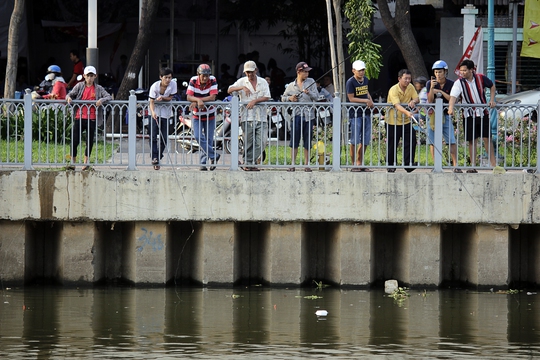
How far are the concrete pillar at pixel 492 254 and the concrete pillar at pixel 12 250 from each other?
18.7ft

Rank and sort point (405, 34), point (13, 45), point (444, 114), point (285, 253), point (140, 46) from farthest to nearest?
point (140, 46) → point (405, 34) → point (13, 45) → point (444, 114) → point (285, 253)

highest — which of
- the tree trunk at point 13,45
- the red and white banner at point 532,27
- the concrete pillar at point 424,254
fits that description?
the red and white banner at point 532,27

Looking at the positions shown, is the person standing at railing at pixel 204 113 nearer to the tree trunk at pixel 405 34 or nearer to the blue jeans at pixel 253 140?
the blue jeans at pixel 253 140

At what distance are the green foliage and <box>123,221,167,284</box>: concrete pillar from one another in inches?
197

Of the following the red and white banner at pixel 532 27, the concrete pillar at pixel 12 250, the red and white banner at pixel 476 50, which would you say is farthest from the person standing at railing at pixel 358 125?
the red and white banner at pixel 532 27

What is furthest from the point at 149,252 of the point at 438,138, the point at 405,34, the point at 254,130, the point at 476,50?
the point at 476,50

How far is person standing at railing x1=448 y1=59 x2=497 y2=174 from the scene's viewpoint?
40.7ft

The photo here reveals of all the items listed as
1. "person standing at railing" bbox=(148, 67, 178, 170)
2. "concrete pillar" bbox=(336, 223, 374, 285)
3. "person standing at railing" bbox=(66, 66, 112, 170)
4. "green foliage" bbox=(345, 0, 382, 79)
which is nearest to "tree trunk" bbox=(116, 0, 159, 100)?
"green foliage" bbox=(345, 0, 382, 79)

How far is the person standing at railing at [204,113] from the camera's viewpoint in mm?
12570

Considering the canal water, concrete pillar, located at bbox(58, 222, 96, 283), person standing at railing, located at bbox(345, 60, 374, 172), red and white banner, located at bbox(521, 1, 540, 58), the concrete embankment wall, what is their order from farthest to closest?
red and white banner, located at bbox(521, 1, 540, 58)
concrete pillar, located at bbox(58, 222, 96, 283)
person standing at railing, located at bbox(345, 60, 374, 172)
the concrete embankment wall
the canal water

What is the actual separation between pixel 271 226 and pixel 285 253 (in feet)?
1.26

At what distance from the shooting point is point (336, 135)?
40.6 ft

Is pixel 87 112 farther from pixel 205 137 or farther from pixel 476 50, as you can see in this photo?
pixel 476 50

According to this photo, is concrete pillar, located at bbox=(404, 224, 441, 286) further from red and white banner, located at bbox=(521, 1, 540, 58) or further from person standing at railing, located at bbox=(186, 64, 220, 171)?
red and white banner, located at bbox=(521, 1, 540, 58)
